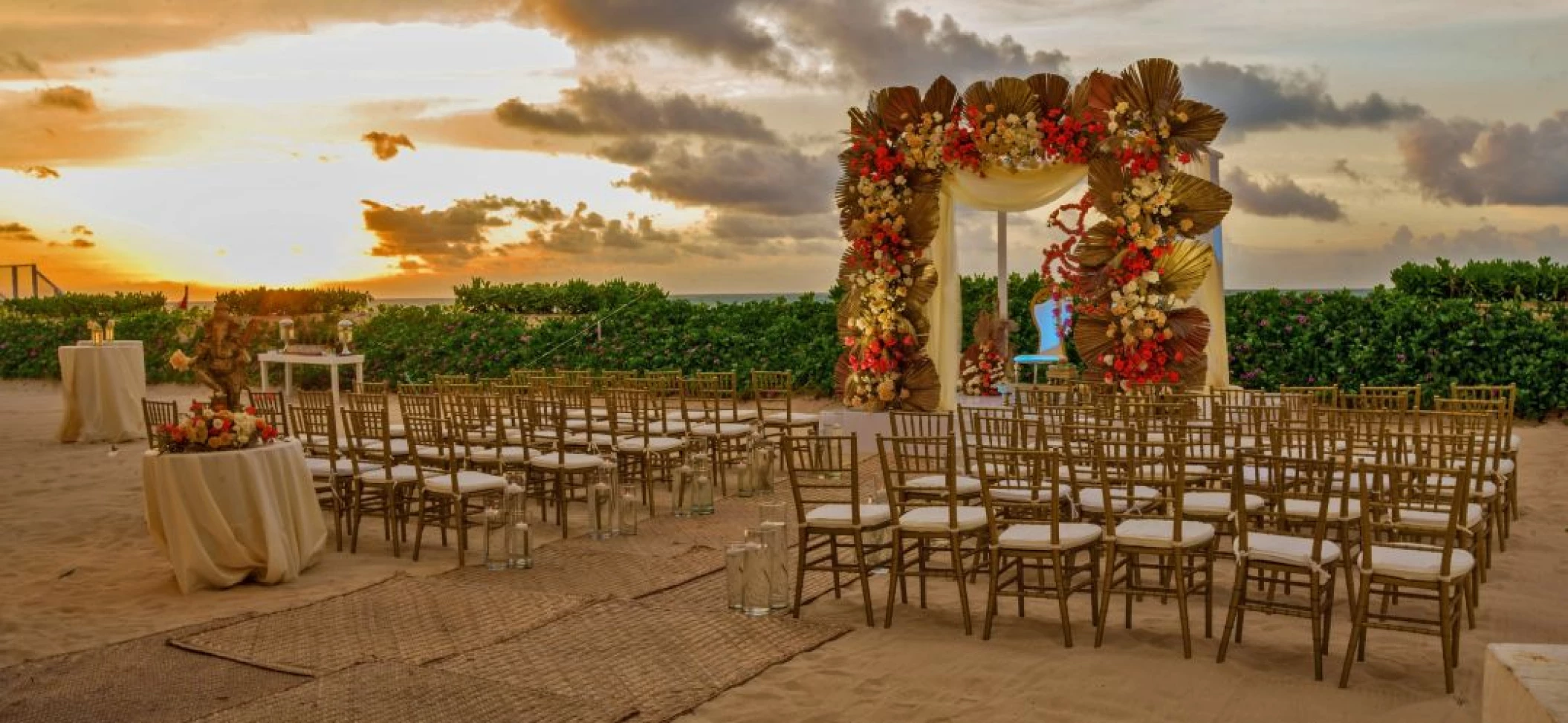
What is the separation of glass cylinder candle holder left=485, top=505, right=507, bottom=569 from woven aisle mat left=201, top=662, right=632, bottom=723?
1.94 metres

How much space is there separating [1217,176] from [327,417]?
23.3ft

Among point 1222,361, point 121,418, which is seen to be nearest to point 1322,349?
point 1222,361

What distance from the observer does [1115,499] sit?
5777 millimetres

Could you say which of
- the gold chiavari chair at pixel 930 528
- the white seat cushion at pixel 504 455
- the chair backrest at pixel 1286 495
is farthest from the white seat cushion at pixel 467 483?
the chair backrest at pixel 1286 495

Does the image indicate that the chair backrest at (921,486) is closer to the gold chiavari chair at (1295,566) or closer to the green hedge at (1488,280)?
the gold chiavari chair at (1295,566)

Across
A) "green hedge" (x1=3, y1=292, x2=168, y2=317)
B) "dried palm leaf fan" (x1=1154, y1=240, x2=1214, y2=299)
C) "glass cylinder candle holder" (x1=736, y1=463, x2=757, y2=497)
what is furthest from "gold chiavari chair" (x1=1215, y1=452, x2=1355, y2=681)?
"green hedge" (x1=3, y1=292, x2=168, y2=317)

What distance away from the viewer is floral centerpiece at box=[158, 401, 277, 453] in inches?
241

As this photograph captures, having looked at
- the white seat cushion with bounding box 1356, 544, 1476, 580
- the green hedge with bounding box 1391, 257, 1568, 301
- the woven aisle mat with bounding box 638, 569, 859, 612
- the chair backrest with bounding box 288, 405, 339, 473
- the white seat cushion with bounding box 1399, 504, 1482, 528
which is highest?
the green hedge with bounding box 1391, 257, 1568, 301

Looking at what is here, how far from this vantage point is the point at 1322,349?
42.4 ft

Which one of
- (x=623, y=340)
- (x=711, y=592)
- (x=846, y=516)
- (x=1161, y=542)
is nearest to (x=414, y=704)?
(x=711, y=592)

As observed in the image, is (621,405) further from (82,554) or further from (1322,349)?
(1322,349)

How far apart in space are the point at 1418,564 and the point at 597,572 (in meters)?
3.90

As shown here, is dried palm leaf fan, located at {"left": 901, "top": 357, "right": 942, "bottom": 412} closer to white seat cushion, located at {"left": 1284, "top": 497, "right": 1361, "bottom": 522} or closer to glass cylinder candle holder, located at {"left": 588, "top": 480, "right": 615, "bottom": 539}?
glass cylinder candle holder, located at {"left": 588, "top": 480, "right": 615, "bottom": 539}

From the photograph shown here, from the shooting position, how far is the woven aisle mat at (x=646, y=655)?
14.7 ft
